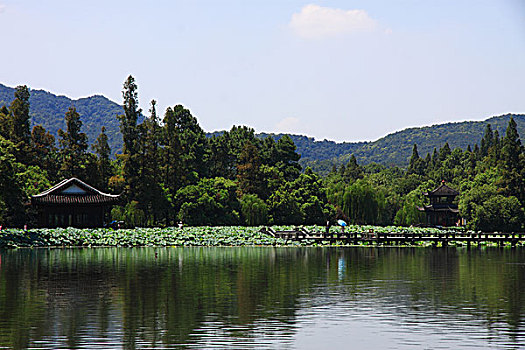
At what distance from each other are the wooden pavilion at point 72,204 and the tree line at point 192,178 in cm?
178

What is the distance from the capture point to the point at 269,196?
78.7 meters

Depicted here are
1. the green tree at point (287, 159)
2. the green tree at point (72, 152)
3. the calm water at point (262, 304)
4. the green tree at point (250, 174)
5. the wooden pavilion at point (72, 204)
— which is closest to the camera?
the calm water at point (262, 304)

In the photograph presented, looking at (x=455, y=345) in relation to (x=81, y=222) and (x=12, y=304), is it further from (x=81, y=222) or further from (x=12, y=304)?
(x=81, y=222)

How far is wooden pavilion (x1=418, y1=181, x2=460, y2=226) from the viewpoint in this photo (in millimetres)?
92250

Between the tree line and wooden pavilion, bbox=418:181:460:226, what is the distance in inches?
93.2

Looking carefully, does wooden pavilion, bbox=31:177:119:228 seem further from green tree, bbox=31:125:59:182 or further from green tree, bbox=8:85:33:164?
green tree, bbox=31:125:59:182

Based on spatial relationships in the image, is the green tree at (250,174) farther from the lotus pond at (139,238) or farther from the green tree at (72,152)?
the green tree at (72,152)

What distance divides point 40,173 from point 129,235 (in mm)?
14690

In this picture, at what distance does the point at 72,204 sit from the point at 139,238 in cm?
800

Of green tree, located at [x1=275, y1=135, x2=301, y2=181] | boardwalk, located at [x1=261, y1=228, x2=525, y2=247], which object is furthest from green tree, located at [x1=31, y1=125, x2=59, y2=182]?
green tree, located at [x1=275, y1=135, x2=301, y2=181]

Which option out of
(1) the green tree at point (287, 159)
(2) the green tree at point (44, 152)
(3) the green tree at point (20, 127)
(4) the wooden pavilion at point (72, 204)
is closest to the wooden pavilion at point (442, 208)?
(1) the green tree at point (287, 159)

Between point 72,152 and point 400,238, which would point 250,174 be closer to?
point 72,152

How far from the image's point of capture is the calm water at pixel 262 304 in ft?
52.9

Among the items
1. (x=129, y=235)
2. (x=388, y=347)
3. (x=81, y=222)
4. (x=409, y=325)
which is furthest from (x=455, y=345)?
(x=81, y=222)
